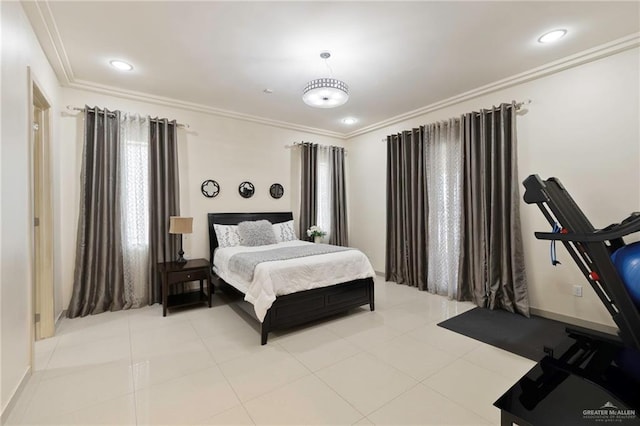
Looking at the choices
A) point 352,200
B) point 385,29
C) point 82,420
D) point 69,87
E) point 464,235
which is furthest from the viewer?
point 352,200

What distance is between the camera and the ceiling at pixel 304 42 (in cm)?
228

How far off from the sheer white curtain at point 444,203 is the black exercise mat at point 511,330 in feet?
2.39

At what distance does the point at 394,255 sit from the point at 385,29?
135 inches

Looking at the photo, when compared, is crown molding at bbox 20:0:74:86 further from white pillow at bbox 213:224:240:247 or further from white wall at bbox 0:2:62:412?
white pillow at bbox 213:224:240:247

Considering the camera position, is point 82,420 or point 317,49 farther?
point 317,49

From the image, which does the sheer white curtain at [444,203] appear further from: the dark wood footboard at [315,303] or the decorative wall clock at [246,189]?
the decorative wall clock at [246,189]

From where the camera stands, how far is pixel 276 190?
16.8ft

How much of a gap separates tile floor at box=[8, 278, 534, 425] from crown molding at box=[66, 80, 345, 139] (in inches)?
109

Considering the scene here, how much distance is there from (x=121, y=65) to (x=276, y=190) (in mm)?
2702

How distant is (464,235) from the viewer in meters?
3.93

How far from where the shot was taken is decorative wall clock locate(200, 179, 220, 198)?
14.5 feet

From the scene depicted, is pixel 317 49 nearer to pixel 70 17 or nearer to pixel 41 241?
pixel 70 17

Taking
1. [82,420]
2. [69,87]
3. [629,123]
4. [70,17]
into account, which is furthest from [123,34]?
[629,123]

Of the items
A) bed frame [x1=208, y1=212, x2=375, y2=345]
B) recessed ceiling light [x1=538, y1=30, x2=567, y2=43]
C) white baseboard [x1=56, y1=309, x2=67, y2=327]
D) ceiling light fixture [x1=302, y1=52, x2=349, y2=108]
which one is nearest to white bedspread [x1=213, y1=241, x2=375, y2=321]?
bed frame [x1=208, y1=212, x2=375, y2=345]
